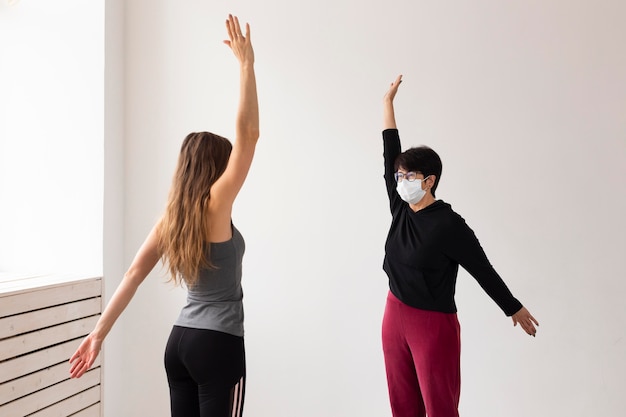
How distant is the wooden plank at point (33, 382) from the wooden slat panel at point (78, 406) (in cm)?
10

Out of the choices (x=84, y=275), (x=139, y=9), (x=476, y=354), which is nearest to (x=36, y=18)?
(x=139, y=9)

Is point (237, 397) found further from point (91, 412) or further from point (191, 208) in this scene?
point (91, 412)

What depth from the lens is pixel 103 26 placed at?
10.3ft

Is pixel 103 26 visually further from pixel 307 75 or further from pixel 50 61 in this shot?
pixel 307 75

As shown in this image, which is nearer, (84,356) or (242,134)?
(242,134)

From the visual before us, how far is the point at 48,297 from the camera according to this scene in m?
2.59

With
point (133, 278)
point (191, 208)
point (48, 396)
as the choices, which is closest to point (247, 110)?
point (191, 208)

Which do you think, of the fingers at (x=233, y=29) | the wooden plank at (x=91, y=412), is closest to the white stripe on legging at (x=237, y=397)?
the fingers at (x=233, y=29)

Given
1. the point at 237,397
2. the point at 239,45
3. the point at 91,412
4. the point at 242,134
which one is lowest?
the point at 91,412

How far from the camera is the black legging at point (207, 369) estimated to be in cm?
179

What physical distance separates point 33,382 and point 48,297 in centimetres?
34

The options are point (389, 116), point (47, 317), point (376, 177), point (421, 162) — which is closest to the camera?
point (421, 162)

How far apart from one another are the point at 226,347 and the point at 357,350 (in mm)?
1398

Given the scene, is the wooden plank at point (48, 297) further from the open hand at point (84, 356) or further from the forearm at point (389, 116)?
the forearm at point (389, 116)
